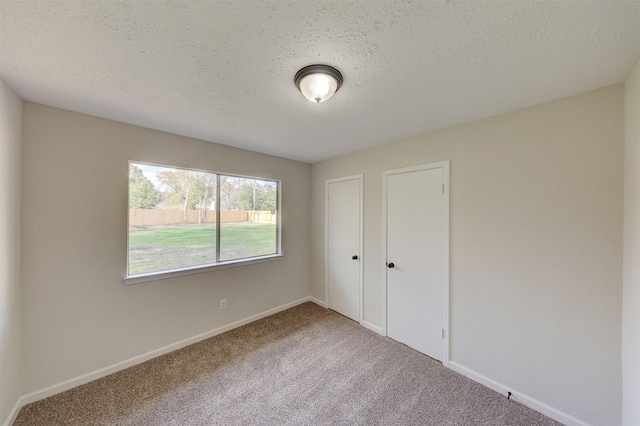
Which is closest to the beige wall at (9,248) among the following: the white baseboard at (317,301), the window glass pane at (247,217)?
the window glass pane at (247,217)

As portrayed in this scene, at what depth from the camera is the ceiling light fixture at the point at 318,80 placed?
1334 millimetres

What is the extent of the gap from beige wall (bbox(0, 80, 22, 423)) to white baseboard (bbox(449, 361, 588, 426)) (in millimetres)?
3451

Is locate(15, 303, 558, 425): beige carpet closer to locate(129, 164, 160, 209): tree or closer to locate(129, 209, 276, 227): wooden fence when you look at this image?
locate(129, 209, 276, 227): wooden fence

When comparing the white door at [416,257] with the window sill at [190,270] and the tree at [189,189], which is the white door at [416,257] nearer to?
the window sill at [190,270]

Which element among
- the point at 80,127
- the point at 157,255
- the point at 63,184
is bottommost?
the point at 157,255

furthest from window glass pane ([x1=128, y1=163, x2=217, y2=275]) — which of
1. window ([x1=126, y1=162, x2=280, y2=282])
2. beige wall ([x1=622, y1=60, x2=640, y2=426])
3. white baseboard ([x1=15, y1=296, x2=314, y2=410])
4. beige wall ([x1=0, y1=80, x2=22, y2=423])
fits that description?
beige wall ([x1=622, y1=60, x2=640, y2=426])

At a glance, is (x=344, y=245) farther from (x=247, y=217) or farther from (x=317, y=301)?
(x=247, y=217)

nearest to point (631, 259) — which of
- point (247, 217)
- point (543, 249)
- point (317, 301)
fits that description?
point (543, 249)

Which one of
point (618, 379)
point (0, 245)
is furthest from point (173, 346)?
point (618, 379)

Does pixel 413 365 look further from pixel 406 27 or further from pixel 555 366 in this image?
pixel 406 27

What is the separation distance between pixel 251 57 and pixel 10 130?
5.92ft

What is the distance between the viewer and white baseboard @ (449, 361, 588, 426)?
1.63m

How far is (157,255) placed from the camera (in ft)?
7.91

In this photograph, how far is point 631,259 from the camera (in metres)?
1.34
